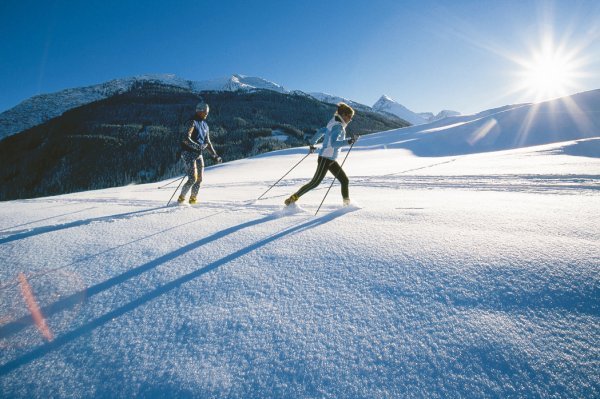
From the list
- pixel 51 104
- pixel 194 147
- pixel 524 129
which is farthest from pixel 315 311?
pixel 51 104

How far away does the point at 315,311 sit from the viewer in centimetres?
175

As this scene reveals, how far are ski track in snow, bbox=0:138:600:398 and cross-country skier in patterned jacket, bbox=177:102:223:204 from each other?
243 cm

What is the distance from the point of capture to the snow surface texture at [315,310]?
1282 mm

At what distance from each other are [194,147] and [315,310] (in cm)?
466

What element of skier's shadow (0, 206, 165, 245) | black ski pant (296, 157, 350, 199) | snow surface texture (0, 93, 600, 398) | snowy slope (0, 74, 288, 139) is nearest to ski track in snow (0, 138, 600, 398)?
snow surface texture (0, 93, 600, 398)

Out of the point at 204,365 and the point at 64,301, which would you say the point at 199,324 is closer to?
the point at 204,365

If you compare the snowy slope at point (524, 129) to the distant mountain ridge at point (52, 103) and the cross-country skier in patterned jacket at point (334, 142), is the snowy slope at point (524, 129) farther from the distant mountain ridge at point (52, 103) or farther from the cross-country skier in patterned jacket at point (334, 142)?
the distant mountain ridge at point (52, 103)

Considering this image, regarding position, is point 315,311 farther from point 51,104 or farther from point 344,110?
point 51,104

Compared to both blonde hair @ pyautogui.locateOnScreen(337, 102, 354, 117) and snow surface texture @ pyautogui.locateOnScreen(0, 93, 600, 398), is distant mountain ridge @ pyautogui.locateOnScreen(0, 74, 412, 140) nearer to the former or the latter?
blonde hair @ pyautogui.locateOnScreen(337, 102, 354, 117)

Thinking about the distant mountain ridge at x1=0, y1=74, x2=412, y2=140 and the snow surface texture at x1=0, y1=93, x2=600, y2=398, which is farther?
the distant mountain ridge at x1=0, y1=74, x2=412, y2=140

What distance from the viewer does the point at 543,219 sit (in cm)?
316

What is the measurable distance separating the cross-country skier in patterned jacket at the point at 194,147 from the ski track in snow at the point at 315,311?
2.43 metres

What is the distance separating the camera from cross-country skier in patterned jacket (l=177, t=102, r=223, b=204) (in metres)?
5.43

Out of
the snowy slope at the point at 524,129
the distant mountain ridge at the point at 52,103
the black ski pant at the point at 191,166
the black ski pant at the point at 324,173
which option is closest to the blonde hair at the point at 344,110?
the black ski pant at the point at 324,173
